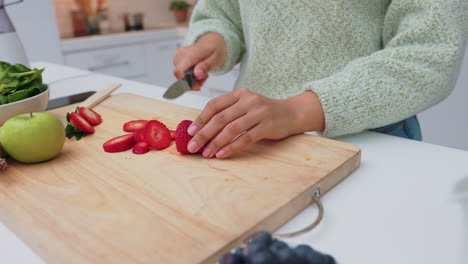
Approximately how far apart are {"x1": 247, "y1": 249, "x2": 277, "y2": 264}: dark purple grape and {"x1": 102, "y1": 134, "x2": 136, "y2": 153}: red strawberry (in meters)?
0.47

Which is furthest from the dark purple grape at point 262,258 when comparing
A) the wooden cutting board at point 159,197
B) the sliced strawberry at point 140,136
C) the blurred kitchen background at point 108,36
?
the blurred kitchen background at point 108,36

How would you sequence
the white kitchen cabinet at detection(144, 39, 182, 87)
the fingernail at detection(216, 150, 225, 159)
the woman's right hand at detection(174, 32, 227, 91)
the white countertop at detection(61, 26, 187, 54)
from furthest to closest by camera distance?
the white kitchen cabinet at detection(144, 39, 182, 87)
the white countertop at detection(61, 26, 187, 54)
the woman's right hand at detection(174, 32, 227, 91)
the fingernail at detection(216, 150, 225, 159)

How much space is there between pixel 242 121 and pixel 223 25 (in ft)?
1.70

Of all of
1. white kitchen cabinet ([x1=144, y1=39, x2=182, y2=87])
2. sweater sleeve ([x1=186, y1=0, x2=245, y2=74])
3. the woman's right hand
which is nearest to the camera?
the woman's right hand

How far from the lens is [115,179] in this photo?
62cm

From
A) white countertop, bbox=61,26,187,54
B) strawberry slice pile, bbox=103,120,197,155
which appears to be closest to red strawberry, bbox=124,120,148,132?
strawberry slice pile, bbox=103,120,197,155

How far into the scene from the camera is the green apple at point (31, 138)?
2.24ft

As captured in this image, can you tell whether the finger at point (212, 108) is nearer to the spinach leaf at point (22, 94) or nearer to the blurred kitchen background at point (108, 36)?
the spinach leaf at point (22, 94)

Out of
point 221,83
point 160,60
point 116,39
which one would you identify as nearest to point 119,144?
point 221,83

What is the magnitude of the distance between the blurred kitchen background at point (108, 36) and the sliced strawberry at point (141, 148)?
5.42 ft

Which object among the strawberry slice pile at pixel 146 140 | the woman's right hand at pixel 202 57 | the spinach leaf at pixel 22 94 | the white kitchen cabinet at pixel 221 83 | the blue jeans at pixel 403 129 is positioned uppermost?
the woman's right hand at pixel 202 57

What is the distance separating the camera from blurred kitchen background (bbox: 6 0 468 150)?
257 centimetres

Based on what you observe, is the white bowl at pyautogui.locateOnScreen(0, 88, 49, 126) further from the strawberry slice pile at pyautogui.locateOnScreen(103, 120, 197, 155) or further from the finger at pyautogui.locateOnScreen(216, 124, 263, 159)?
the finger at pyautogui.locateOnScreen(216, 124, 263, 159)

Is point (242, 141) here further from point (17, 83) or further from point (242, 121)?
point (17, 83)
